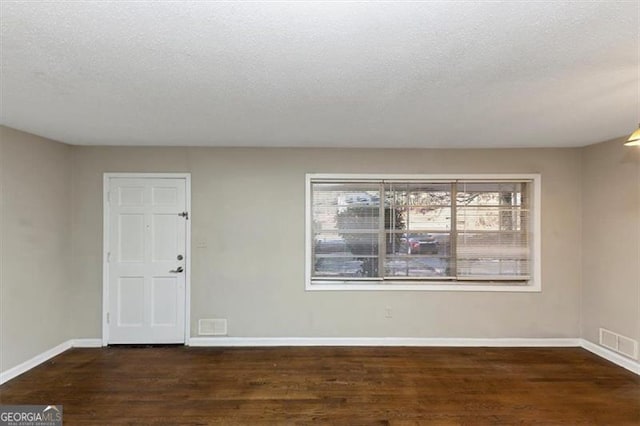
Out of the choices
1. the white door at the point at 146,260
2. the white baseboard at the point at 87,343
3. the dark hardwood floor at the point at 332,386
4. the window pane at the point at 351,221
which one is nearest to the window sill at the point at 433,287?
the window pane at the point at 351,221

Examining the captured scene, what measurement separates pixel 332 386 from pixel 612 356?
122 inches

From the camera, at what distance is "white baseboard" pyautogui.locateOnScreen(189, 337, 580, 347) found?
3.95 metres

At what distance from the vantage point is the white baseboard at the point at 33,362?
310 cm

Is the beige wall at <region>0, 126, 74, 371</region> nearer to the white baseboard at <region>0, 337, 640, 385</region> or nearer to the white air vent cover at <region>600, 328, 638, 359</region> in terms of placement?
the white baseboard at <region>0, 337, 640, 385</region>

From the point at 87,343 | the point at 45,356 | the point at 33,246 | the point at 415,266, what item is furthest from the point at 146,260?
the point at 415,266

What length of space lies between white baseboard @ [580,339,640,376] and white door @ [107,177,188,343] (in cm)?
479

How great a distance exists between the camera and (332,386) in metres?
3.02

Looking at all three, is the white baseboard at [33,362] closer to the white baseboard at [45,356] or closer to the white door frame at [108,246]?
the white baseboard at [45,356]

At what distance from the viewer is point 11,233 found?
3.16 meters

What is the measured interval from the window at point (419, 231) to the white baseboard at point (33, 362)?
297 centimetres

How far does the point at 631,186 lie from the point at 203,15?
13.8ft

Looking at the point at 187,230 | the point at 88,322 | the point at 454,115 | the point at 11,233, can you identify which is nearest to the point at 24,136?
the point at 11,233

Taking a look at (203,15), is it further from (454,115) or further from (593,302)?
(593,302)

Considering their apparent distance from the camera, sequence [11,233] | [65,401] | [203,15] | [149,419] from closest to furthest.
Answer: [203,15]
[149,419]
[65,401]
[11,233]
